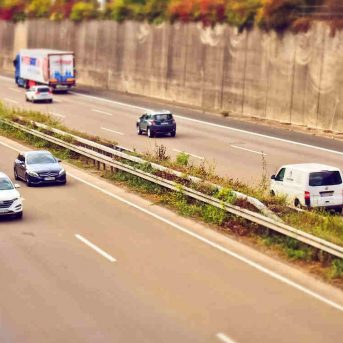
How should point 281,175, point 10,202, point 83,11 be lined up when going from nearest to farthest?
point 10,202
point 281,175
point 83,11

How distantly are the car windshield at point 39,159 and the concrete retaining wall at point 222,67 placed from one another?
20830 mm

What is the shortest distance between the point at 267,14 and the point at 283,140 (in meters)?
12.5

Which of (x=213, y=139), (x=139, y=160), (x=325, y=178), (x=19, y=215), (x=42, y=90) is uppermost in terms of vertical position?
(x=325, y=178)

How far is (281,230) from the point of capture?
19688mm

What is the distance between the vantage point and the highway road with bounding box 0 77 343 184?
35844 millimetres

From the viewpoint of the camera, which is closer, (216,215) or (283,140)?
(216,215)

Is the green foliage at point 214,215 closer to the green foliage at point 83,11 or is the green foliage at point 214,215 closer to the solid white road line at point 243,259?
the solid white road line at point 243,259

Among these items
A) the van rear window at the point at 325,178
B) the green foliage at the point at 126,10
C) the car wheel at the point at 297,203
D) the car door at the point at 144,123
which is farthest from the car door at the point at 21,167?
the green foliage at the point at 126,10

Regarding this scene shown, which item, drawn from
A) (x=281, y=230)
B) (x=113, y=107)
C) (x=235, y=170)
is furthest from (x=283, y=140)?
(x=281, y=230)

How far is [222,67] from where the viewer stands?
57.0 meters

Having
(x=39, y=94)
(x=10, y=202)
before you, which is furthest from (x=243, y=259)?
(x=39, y=94)

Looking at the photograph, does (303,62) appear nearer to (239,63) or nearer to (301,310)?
(239,63)

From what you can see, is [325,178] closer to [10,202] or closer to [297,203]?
[297,203]

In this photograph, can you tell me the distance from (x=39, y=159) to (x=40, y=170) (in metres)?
1.06
